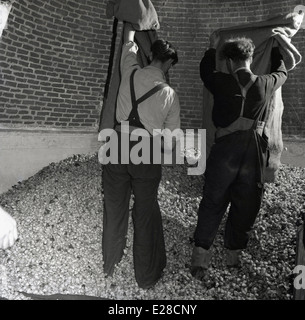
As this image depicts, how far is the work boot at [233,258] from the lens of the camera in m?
3.47

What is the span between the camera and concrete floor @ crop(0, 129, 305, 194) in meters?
5.03

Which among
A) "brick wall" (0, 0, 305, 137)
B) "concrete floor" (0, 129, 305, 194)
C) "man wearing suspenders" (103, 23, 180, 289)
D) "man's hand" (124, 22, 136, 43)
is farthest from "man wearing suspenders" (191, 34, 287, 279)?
"brick wall" (0, 0, 305, 137)

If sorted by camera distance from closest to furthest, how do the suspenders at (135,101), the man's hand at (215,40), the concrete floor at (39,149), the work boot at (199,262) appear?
1. the suspenders at (135,101)
2. the work boot at (199,262)
3. the man's hand at (215,40)
4. the concrete floor at (39,149)

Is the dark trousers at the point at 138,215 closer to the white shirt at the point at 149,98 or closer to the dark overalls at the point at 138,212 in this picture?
the dark overalls at the point at 138,212

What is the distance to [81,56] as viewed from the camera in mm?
5742

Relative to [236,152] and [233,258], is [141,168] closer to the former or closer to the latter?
[236,152]

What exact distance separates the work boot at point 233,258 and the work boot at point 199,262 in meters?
0.23

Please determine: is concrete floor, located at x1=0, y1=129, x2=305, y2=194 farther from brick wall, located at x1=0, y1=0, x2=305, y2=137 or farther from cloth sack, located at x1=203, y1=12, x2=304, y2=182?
cloth sack, located at x1=203, y1=12, x2=304, y2=182

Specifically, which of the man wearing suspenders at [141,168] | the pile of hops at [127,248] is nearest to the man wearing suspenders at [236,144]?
the pile of hops at [127,248]

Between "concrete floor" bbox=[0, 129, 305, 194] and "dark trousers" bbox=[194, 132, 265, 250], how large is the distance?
270 cm

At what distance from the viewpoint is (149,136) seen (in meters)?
3.01

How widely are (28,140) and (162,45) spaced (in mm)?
2994

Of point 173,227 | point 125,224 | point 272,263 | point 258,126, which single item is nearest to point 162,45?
point 258,126

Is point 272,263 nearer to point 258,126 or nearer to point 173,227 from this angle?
point 173,227
